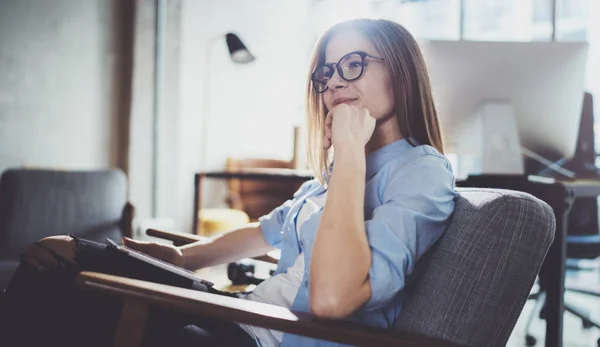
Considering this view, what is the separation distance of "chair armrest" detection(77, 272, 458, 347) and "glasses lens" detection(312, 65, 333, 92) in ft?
1.78

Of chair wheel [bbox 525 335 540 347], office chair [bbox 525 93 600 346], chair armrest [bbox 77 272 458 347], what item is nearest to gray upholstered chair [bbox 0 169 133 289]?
Result: chair armrest [bbox 77 272 458 347]

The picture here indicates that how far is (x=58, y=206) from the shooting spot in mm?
2350

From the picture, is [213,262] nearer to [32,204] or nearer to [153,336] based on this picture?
[153,336]

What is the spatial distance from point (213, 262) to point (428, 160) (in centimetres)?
73

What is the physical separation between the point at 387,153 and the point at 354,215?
280mm

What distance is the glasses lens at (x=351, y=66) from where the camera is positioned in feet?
3.56

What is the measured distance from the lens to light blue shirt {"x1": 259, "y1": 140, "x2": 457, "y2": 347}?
0.87 meters

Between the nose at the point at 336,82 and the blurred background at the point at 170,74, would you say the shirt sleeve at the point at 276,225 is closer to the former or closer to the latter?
the nose at the point at 336,82

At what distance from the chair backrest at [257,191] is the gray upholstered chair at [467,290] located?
3.56 m

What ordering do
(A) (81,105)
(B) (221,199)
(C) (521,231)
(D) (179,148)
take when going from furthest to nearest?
(B) (221,199), (D) (179,148), (A) (81,105), (C) (521,231)

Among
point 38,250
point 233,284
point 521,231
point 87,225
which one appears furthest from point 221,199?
point 521,231

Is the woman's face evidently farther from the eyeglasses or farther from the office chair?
the office chair

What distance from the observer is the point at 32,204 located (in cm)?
229

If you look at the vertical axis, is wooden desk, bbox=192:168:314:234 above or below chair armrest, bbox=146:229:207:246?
above
